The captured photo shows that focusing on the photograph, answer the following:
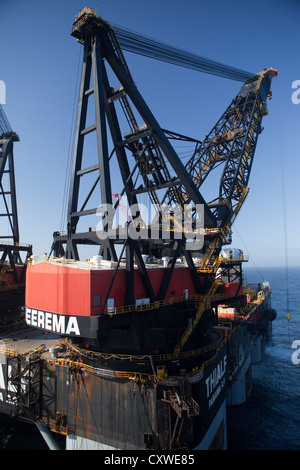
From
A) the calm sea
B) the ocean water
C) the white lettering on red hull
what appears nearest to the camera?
the white lettering on red hull

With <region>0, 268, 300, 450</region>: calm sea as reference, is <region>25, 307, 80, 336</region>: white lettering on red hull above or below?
above

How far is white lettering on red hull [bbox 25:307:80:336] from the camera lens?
21609mm

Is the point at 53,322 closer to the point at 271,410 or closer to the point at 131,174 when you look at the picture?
the point at 131,174

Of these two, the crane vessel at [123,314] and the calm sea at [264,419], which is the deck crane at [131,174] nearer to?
the crane vessel at [123,314]

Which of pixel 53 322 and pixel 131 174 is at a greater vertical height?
pixel 131 174

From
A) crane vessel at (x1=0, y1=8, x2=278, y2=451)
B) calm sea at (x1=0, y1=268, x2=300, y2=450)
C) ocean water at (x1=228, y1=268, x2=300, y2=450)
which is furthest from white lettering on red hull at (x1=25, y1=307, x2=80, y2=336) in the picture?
ocean water at (x1=228, y1=268, x2=300, y2=450)

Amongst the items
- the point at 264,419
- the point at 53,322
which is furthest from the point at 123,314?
the point at 264,419

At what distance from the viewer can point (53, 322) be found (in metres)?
22.8

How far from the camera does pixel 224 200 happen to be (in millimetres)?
42031

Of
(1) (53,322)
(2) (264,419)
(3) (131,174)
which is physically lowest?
(2) (264,419)

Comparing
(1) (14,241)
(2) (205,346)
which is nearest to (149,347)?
(2) (205,346)

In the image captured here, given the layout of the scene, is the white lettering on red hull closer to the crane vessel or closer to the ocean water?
the crane vessel

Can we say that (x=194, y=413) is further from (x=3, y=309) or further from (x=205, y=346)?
(x=3, y=309)
